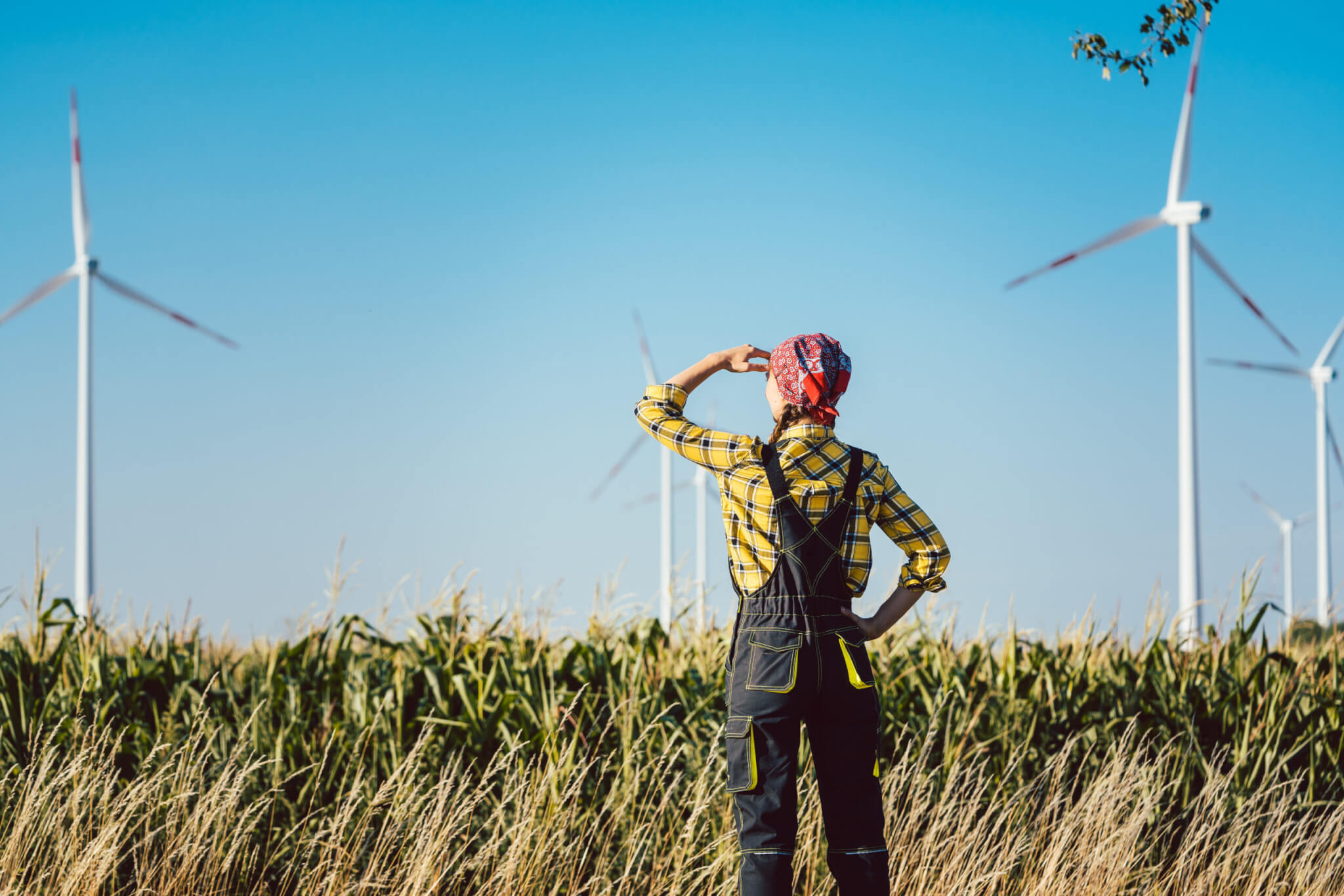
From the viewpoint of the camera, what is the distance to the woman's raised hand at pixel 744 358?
4.78m

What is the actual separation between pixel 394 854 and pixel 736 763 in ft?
10.5

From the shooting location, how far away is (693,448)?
450 cm

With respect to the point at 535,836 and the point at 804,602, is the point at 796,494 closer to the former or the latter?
Result: the point at 804,602

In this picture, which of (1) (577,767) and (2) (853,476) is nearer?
(2) (853,476)

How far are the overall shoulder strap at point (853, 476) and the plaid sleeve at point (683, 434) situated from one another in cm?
42

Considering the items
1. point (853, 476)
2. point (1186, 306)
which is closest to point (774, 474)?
point (853, 476)

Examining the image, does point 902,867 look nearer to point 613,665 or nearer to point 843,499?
point 613,665

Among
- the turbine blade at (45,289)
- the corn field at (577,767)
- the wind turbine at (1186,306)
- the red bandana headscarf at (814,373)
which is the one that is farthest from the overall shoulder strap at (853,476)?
the turbine blade at (45,289)

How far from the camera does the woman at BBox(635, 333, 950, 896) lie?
14.0 feet

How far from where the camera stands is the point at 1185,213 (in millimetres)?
19344

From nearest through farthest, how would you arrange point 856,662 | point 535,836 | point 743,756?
point 743,756, point 856,662, point 535,836

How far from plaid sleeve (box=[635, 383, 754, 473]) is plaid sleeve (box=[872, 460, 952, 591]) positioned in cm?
64

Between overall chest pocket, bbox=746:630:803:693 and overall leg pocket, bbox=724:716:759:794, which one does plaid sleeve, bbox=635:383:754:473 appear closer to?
overall chest pocket, bbox=746:630:803:693

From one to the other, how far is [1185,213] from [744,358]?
57.4 ft
